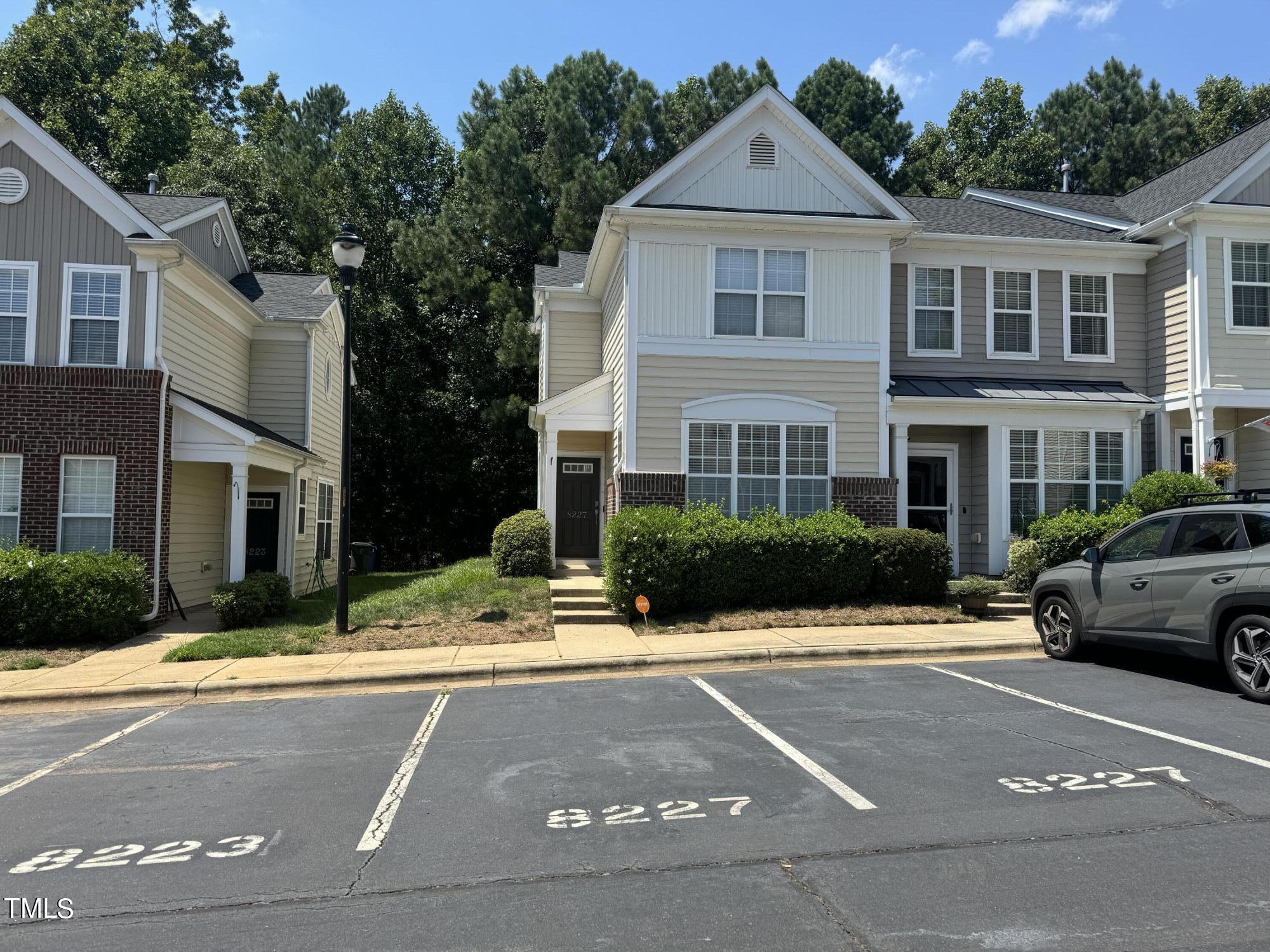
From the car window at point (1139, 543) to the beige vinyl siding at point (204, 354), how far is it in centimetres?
1432

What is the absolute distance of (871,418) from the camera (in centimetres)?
1589

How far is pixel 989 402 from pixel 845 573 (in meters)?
4.61

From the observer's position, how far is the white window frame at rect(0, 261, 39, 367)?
47.4ft

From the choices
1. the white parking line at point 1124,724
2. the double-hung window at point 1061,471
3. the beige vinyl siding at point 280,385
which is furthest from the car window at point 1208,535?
the beige vinyl siding at point 280,385

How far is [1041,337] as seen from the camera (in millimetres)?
17547

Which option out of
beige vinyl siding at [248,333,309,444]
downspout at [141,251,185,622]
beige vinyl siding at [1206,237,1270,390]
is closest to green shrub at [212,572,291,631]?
downspout at [141,251,185,622]

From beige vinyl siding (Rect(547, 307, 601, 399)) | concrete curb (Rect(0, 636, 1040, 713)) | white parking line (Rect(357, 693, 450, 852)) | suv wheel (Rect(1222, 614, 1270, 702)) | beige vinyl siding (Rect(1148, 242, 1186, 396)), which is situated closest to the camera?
white parking line (Rect(357, 693, 450, 852))

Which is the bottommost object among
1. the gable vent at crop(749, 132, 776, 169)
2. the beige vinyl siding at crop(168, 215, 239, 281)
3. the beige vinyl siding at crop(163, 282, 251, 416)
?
the beige vinyl siding at crop(163, 282, 251, 416)

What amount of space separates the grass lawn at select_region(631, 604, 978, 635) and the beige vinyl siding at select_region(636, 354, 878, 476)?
295cm

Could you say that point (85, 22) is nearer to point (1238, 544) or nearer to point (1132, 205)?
point (1132, 205)

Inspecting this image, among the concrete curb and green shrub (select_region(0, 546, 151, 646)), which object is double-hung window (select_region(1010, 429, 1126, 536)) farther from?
green shrub (select_region(0, 546, 151, 646))

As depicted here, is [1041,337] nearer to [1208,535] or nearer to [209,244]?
[1208,535]

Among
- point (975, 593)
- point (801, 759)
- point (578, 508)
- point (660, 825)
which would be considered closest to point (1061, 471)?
point (975, 593)

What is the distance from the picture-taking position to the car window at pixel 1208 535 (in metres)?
8.65
